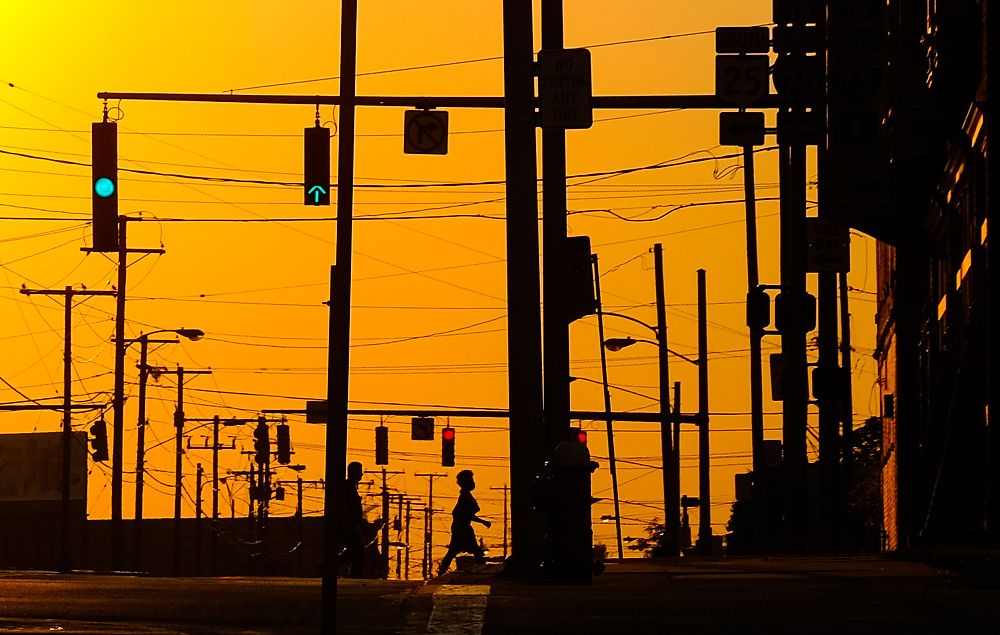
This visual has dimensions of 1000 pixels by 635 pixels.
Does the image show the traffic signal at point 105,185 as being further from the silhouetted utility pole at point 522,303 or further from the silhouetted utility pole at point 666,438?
the silhouetted utility pole at point 666,438

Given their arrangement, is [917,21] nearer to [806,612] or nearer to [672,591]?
[672,591]

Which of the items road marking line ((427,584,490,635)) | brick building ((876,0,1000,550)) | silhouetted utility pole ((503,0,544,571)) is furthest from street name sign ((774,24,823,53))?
road marking line ((427,584,490,635))

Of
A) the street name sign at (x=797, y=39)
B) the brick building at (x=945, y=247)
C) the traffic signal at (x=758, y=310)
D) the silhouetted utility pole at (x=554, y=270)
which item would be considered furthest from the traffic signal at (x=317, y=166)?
the traffic signal at (x=758, y=310)

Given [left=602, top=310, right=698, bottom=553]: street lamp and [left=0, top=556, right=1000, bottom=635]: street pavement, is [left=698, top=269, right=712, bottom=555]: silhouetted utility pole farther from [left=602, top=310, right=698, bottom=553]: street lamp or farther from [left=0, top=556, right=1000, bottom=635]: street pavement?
[left=0, top=556, right=1000, bottom=635]: street pavement

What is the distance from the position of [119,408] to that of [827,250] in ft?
112

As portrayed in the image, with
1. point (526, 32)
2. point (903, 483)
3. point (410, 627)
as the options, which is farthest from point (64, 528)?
point (410, 627)

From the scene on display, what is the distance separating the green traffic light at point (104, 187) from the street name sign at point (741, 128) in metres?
8.47

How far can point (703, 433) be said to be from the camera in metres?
52.6

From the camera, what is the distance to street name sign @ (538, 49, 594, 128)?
67.6 feet

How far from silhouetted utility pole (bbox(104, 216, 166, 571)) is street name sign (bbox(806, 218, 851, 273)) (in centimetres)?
3207

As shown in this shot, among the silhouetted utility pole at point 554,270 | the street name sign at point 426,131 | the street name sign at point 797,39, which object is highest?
the street name sign at point 797,39

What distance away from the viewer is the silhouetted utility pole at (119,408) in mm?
59062

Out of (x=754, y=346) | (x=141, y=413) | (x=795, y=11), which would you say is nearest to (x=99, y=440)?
(x=141, y=413)

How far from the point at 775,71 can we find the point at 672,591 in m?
11.8
